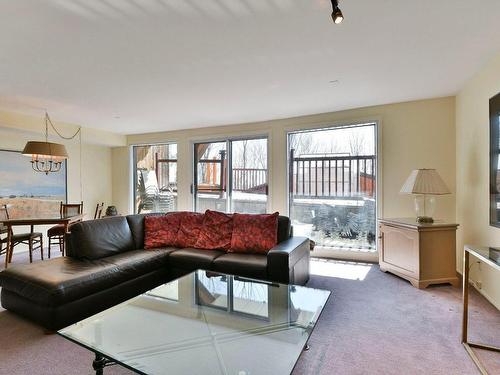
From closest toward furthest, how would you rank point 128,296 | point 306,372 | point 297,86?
point 306,372 < point 128,296 < point 297,86

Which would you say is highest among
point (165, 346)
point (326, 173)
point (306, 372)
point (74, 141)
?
point (74, 141)

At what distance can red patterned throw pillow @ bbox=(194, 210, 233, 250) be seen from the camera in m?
3.44

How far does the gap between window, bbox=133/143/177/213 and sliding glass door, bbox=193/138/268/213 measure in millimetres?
657

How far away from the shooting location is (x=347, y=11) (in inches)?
76.4

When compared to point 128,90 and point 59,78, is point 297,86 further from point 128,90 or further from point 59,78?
point 59,78

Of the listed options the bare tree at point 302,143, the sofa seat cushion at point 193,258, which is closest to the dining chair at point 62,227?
the sofa seat cushion at point 193,258

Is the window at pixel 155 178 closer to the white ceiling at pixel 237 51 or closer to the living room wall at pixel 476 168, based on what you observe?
the white ceiling at pixel 237 51

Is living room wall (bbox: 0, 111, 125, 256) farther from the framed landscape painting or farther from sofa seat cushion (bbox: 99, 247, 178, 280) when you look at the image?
sofa seat cushion (bbox: 99, 247, 178, 280)

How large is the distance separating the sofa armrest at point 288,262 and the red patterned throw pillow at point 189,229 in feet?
3.84

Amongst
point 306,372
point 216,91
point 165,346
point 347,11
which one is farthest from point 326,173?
point 165,346

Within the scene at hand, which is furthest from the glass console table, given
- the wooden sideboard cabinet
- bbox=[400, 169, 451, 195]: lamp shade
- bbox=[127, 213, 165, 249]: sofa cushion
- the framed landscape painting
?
the framed landscape painting

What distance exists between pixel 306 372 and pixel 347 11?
2.45 meters

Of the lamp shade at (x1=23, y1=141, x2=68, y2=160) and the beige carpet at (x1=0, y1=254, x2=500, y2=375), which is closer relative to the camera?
the beige carpet at (x1=0, y1=254, x2=500, y2=375)

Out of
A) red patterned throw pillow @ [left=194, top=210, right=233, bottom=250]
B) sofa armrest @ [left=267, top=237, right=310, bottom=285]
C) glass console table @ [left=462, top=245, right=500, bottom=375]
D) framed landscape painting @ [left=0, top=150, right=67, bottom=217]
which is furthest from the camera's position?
framed landscape painting @ [left=0, top=150, right=67, bottom=217]
